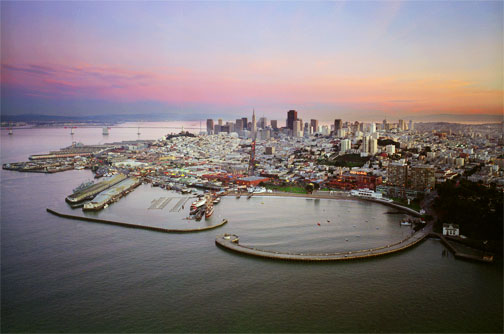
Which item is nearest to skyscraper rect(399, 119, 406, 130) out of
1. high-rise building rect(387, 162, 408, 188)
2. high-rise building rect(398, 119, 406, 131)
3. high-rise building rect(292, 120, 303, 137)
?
high-rise building rect(398, 119, 406, 131)

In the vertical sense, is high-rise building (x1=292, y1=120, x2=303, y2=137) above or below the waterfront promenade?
above

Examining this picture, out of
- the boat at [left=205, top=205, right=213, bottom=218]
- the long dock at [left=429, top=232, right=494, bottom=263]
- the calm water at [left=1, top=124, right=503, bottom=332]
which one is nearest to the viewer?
the calm water at [left=1, top=124, right=503, bottom=332]

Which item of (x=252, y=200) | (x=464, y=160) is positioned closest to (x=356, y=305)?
(x=252, y=200)

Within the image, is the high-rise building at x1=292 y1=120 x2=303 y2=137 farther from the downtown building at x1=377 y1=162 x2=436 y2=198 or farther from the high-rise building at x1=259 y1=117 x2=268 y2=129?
the downtown building at x1=377 y1=162 x2=436 y2=198

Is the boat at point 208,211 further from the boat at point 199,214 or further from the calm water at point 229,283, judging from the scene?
the calm water at point 229,283

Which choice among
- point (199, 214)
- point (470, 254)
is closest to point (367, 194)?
point (470, 254)

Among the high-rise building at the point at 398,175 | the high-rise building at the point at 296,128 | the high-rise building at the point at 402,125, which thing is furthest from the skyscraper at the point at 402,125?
the high-rise building at the point at 398,175
